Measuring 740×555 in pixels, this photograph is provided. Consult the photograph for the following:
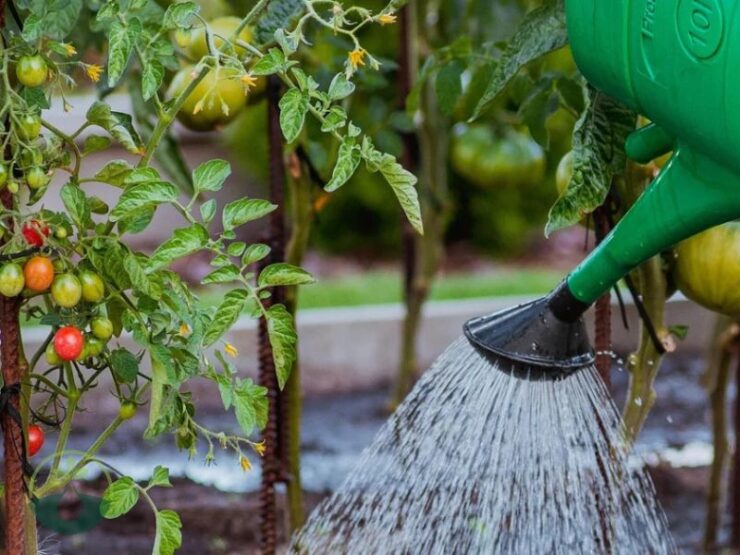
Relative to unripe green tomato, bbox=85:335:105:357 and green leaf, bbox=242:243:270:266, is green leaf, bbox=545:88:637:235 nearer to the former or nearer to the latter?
green leaf, bbox=242:243:270:266

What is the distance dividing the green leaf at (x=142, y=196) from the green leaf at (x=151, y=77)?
0.06 metres

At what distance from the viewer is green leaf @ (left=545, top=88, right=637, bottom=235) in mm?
1022

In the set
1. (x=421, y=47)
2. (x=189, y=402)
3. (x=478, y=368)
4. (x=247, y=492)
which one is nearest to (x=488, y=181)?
(x=421, y=47)

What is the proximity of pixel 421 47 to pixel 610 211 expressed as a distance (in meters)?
1.09

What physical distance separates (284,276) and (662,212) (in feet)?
0.96

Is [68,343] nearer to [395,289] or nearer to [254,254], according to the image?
[254,254]

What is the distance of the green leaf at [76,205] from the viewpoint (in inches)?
35.3

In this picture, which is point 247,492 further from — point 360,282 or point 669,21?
point 360,282

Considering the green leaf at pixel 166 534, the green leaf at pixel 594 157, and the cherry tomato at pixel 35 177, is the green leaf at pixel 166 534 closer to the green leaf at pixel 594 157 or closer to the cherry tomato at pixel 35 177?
the cherry tomato at pixel 35 177

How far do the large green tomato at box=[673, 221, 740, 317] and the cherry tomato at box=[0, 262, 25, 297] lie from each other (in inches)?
25.3

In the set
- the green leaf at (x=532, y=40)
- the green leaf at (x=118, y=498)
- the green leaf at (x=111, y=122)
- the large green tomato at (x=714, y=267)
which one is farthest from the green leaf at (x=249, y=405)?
the large green tomato at (x=714, y=267)

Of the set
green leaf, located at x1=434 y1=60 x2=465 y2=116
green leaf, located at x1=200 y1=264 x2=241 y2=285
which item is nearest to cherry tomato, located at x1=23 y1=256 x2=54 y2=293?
green leaf, located at x1=200 y1=264 x2=241 y2=285

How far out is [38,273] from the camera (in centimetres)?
88

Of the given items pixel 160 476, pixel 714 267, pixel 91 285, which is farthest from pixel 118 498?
pixel 714 267
